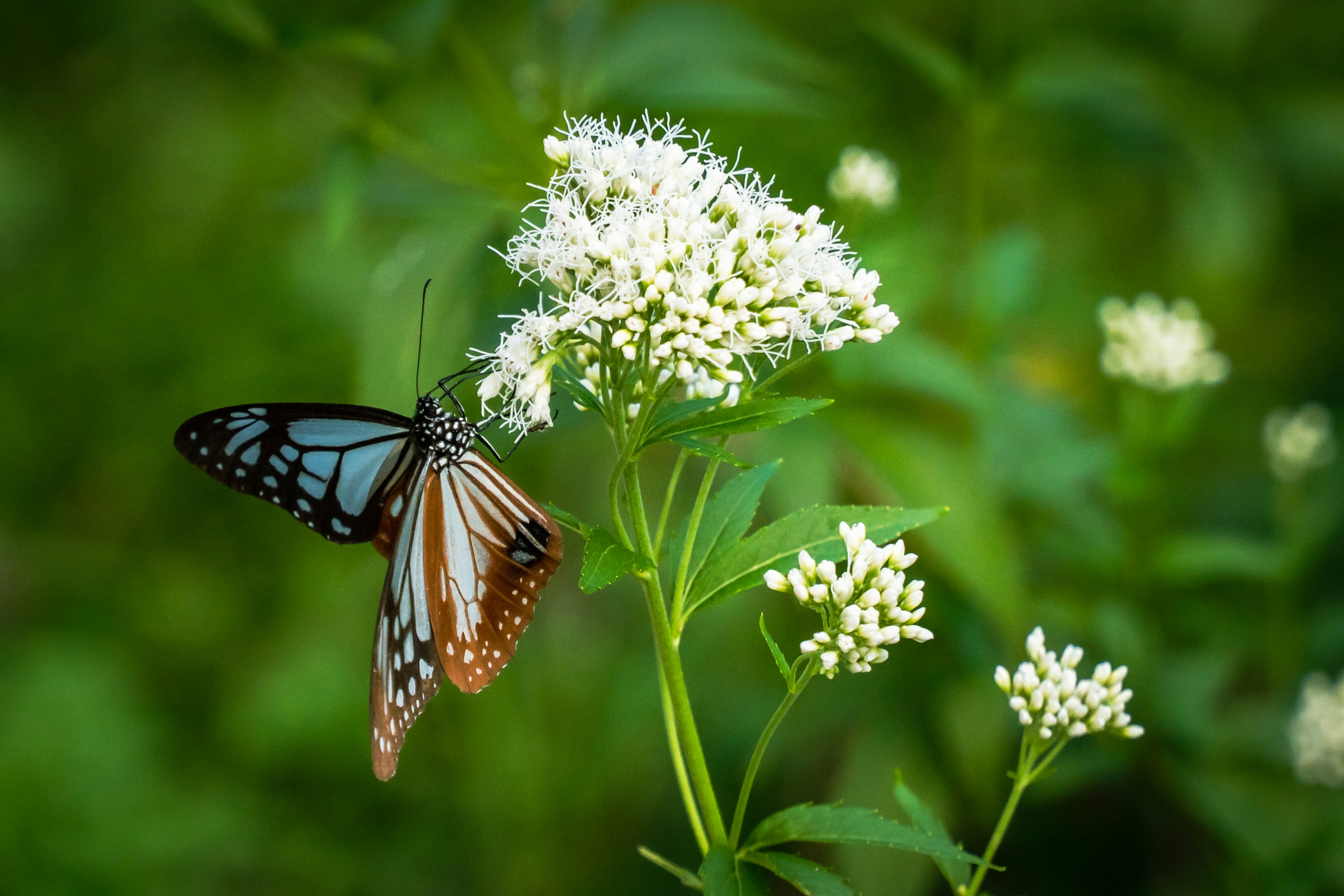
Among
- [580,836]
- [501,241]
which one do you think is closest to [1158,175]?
[501,241]

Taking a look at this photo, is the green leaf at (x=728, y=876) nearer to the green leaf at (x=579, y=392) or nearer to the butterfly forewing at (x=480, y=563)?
the butterfly forewing at (x=480, y=563)

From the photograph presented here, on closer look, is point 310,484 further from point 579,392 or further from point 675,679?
point 675,679

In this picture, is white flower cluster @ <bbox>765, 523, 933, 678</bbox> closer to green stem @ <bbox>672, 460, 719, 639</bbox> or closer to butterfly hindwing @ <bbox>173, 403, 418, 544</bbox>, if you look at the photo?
green stem @ <bbox>672, 460, 719, 639</bbox>

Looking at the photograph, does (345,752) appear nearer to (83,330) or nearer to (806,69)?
(83,330)

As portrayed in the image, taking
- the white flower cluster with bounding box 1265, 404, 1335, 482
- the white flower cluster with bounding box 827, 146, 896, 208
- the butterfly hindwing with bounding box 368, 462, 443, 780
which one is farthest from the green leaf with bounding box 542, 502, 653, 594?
the white flower cluster with bounding box 1265, 404, 1335, 482

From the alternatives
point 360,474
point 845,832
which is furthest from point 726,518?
point 360,474

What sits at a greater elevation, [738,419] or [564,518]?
[738,419]
